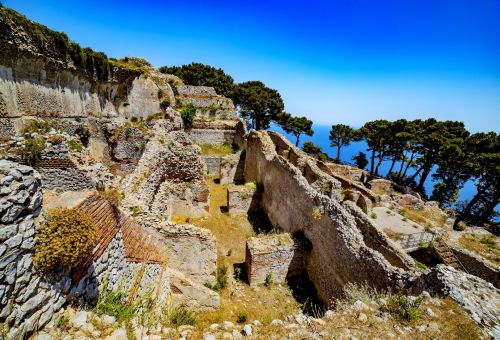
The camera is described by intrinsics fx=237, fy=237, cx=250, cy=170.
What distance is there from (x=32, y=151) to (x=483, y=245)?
91.0 feet

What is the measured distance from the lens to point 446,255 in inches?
534

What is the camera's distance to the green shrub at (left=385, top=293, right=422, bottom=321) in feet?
14.7

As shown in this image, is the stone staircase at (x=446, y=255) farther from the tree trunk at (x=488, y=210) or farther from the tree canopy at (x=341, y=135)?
the tree canopy at (x=341, y=135)

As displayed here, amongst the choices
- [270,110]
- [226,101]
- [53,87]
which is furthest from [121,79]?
[270,110]

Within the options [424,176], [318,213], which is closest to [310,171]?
[318,213]

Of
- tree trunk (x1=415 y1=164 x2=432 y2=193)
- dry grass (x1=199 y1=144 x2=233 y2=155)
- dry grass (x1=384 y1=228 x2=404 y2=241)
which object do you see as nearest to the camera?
dry grass (x1=384 y1=228 x2=404 y2=241)

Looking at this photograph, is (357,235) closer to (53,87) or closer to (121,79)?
(53,87)

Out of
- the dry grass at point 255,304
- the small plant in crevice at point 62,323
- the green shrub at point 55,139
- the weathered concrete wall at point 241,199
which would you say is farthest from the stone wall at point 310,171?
the small plant in crevice at point 62,323

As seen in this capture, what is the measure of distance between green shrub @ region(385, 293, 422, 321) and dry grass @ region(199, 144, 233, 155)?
2250cm

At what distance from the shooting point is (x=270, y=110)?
46656 millimetres

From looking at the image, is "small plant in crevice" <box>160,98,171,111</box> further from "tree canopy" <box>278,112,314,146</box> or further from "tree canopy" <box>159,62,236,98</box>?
"tree canopy" <box>278,112,314,146</box>

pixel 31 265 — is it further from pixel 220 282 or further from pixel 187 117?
pixel 187 117

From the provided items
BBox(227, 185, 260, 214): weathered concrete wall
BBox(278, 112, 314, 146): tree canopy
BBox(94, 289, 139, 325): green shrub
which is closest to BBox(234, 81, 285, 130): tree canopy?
BBox(278, 112, 314, 146): tree canopy

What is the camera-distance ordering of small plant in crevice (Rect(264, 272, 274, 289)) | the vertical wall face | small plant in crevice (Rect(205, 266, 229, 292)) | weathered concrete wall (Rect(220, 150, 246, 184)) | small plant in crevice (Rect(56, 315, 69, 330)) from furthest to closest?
1. weathered concrete wall (Rect(220, 150, 246, 184))
2. small plant in crevice (Rect(264, 272, 274, 289))
3. small plant in crevice (Rect(205, 266, 229, 292))
4. small plant in crevice (Rect(56, 315, 69, 330))
5. the vertical wall face
